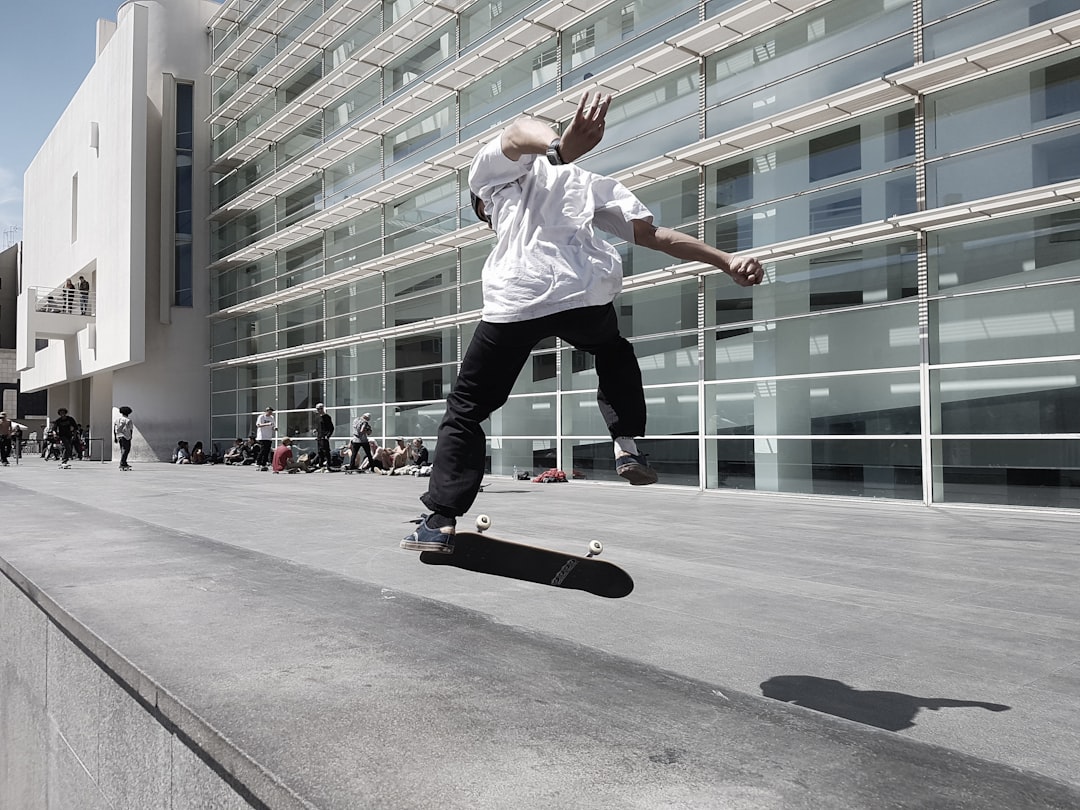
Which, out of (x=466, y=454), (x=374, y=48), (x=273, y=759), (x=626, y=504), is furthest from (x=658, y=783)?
(x=374, y=48)

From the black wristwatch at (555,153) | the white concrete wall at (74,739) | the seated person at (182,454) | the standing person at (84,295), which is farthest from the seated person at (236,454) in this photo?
the black wristwatch at (555,153)

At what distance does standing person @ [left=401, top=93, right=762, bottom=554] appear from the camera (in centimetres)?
282

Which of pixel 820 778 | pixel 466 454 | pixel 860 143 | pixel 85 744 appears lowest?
pixel 85 744

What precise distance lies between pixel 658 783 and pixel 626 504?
10.7m

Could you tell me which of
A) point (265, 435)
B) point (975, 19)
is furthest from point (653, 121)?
point (265, 435)

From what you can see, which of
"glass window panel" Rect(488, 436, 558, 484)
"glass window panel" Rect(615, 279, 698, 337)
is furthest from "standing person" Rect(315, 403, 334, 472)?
"glass window panel" Rect(615, 279, 698, 337)

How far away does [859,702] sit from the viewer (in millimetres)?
3215

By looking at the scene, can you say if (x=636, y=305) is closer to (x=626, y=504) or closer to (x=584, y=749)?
(x=626, y=504)

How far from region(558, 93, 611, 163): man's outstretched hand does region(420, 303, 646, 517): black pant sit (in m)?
0.60

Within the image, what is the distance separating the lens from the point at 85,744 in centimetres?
379

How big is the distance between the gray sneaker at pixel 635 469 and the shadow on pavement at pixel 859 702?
1.04m

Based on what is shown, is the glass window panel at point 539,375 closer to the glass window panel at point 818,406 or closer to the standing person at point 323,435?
the glass window panel at point 818,406

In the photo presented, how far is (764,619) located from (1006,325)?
9597 millimetres

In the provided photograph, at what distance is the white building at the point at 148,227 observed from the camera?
31.7 metres
